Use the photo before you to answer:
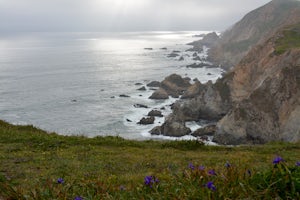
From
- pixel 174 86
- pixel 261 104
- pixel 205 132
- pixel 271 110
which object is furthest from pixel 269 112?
pixel 174 86

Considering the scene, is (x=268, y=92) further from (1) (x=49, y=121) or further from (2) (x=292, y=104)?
(1) (x=49, y=121)

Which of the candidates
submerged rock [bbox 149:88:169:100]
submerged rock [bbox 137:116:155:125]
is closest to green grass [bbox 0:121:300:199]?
submerged rock [bbox 137:116:155:125]

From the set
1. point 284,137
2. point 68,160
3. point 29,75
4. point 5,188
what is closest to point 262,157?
point 68,160

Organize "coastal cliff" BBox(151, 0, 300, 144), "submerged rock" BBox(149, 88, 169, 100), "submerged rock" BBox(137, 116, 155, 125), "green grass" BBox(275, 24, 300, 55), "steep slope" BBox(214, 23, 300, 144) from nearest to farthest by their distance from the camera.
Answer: "steep slope" BBox(214, 23, 300, 144), "coastal cliff" BBox(151, 0, 300, 144), "green grass" BBox(275, 24, 300, 55), "submerged rock" BBox(137, 116, 155, 125), "submerged rock" BBox(149, 88, 169, 100)

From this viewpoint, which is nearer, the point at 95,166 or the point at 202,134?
the point at 95,166

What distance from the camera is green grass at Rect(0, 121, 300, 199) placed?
4.73 metres

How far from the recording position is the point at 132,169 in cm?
1076

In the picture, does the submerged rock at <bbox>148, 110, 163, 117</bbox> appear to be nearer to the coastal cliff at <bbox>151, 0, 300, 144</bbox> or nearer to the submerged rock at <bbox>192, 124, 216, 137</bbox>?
the coastal cliff at <bbox>151, 0, 300, 144</bbox>

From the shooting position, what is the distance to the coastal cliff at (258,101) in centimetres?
4072

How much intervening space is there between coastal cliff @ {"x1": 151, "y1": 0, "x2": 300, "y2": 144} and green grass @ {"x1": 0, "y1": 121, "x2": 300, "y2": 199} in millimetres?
23335

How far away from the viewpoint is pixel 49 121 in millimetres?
56469

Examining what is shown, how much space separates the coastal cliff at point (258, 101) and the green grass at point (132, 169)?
76.6 feet

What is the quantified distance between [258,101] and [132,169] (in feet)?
118

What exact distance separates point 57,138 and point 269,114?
31656mm
